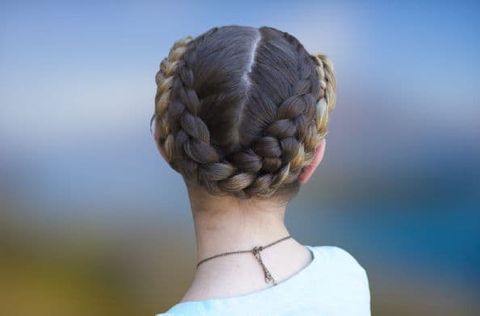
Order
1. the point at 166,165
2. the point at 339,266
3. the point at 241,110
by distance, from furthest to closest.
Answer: the point at 166,165, the point at 339,266, the point at 241,110

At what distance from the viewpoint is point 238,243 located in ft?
2.48

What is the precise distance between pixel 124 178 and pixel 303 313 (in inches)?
35.0

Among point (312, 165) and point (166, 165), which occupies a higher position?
point (312, 165)

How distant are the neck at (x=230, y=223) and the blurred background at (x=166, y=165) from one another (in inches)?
28.1

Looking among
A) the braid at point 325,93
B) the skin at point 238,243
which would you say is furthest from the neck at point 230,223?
the braid at point 325,93

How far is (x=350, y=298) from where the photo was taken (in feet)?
2.56

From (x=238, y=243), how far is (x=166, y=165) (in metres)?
0.76

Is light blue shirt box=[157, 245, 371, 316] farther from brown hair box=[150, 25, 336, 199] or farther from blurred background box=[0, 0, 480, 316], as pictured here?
blurred background box=[0, 0, 480, 316]

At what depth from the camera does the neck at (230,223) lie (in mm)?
759

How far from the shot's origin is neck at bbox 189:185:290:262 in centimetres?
76

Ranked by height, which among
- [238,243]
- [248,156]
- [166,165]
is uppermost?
[248,156]

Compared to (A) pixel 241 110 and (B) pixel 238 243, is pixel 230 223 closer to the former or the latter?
(B) pixel 238 243

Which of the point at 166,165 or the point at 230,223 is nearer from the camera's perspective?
the point at 230,223

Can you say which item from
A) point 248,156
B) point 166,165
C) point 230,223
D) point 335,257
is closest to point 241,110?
point 248,156
